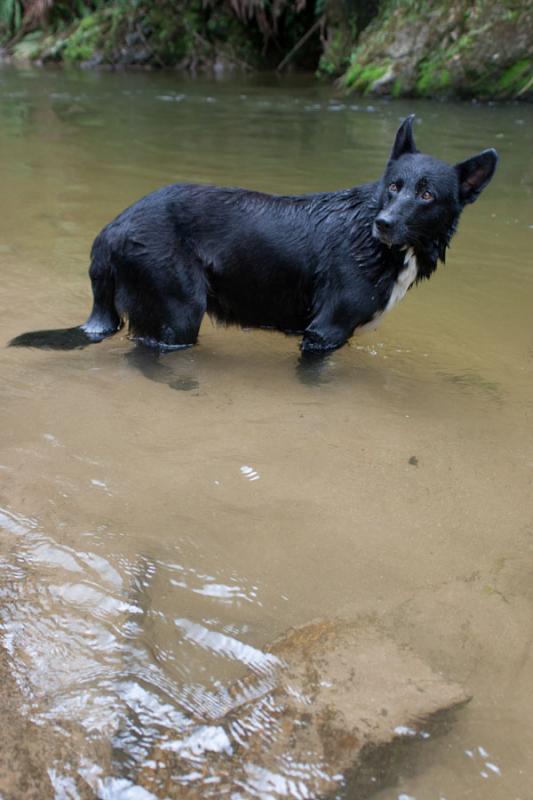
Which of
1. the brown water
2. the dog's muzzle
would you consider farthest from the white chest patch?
the brown water

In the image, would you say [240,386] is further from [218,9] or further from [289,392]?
[218,9]

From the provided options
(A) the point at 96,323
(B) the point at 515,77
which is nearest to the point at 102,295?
(A) the point at 96,323

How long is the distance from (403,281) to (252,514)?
1965mm

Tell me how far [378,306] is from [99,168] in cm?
583

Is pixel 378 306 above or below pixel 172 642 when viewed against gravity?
above

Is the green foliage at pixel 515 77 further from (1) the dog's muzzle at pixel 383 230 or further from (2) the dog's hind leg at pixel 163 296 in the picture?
(2) the dog's hind leg at pixel 163 296

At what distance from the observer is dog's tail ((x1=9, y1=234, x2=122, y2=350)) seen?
4391 mm

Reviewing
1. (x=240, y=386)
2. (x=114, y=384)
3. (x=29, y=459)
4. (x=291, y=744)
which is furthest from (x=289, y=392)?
(x=291, y=744)

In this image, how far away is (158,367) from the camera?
451 centimetres

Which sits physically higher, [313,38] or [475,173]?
[313,38]

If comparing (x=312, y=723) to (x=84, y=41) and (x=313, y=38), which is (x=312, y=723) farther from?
(x=84, y=41)

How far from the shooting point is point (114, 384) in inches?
168

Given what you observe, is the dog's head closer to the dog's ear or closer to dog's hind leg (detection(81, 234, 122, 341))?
the dog's ear

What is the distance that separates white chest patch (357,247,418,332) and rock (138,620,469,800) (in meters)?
2.41
